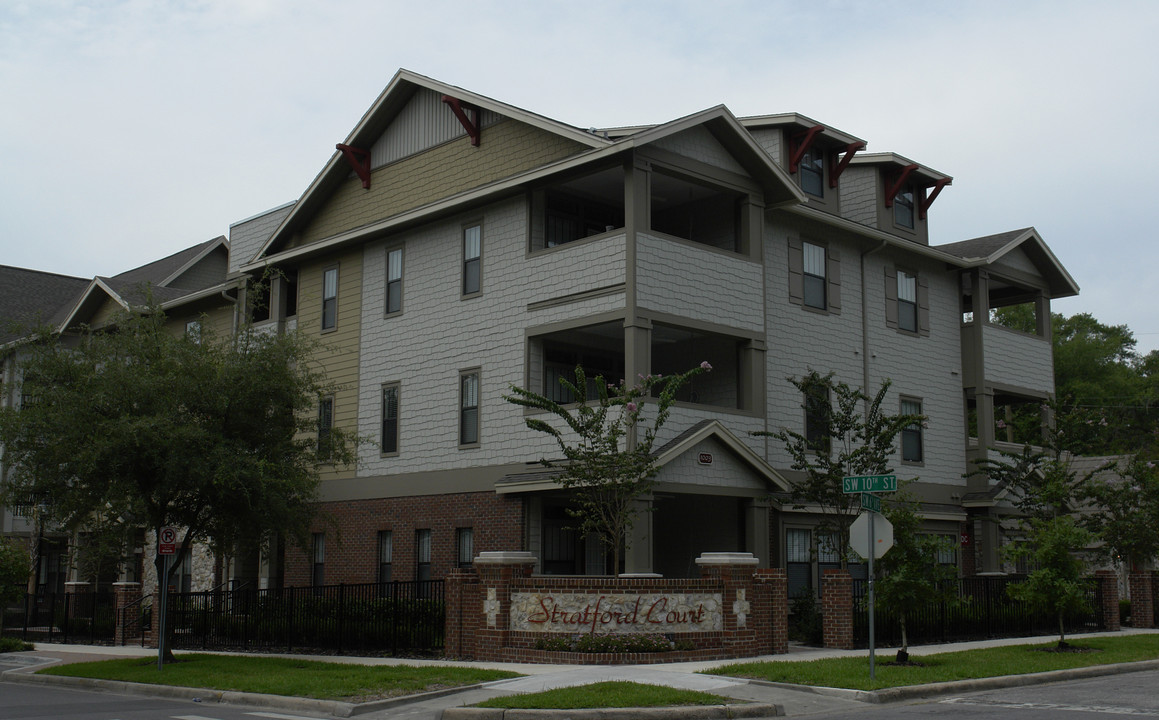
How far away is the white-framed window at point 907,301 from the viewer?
3109 centimetres

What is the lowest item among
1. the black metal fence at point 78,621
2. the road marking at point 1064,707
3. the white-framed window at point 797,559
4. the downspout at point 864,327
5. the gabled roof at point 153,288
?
the black metal fence at point 78,621

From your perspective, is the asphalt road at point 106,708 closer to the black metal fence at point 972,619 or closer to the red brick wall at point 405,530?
the red brick wall at point 405,530

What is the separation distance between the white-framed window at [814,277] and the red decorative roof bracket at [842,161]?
2295 mm

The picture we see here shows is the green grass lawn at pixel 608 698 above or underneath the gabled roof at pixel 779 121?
underneath

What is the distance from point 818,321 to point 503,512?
9061 millimetres

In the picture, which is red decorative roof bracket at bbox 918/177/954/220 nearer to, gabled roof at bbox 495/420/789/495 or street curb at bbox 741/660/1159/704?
gabled roof at bbox 495/420/789/495

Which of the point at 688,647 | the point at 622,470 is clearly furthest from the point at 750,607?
the point at 622,470

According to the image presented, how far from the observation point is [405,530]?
28219 mm

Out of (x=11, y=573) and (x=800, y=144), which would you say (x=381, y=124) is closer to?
(x=800, y=144)

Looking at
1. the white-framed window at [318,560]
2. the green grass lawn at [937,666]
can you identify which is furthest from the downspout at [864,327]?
the white-framed window at [318,560]

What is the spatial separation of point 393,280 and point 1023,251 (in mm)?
18091

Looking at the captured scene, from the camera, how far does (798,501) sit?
26953 mm

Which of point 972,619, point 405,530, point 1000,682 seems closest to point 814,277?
point 972,619

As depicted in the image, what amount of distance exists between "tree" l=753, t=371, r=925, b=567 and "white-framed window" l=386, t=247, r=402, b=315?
9.99 m
